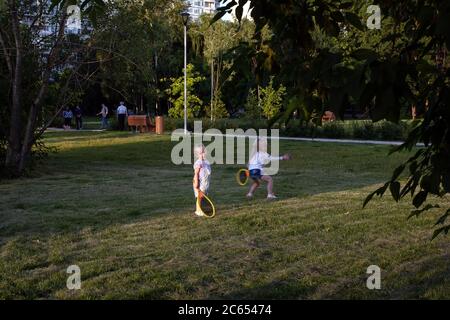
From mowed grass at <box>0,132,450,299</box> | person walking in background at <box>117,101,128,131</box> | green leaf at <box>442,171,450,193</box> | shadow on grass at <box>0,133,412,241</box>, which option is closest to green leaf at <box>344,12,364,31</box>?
green leaf at <box>442,171,450,193</box>

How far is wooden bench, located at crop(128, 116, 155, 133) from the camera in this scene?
101ft

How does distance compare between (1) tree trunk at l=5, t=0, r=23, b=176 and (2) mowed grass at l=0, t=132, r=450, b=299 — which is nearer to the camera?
(2) mowed grass at l=0, t=132, r=450, b=299

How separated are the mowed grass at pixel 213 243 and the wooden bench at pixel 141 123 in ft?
57.9

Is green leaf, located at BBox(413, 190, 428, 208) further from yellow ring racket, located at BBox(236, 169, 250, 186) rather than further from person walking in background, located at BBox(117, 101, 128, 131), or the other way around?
person walking in background, located at BBox(117, 101, 128, 131)

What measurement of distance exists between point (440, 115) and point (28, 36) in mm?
13406

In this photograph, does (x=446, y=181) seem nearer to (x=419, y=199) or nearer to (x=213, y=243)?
(x=419, y=199)

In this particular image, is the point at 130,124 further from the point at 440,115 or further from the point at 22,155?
the point at 440,115

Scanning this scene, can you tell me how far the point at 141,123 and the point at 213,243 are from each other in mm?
24538

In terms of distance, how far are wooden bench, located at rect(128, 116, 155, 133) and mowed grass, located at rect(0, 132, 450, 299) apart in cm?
1764

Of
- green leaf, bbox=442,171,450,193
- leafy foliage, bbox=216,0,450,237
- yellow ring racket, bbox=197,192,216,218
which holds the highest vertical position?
leafy foliage, bbox=216,0,450,237

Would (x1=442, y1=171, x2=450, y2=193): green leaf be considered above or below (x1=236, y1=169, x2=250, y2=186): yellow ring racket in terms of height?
above
